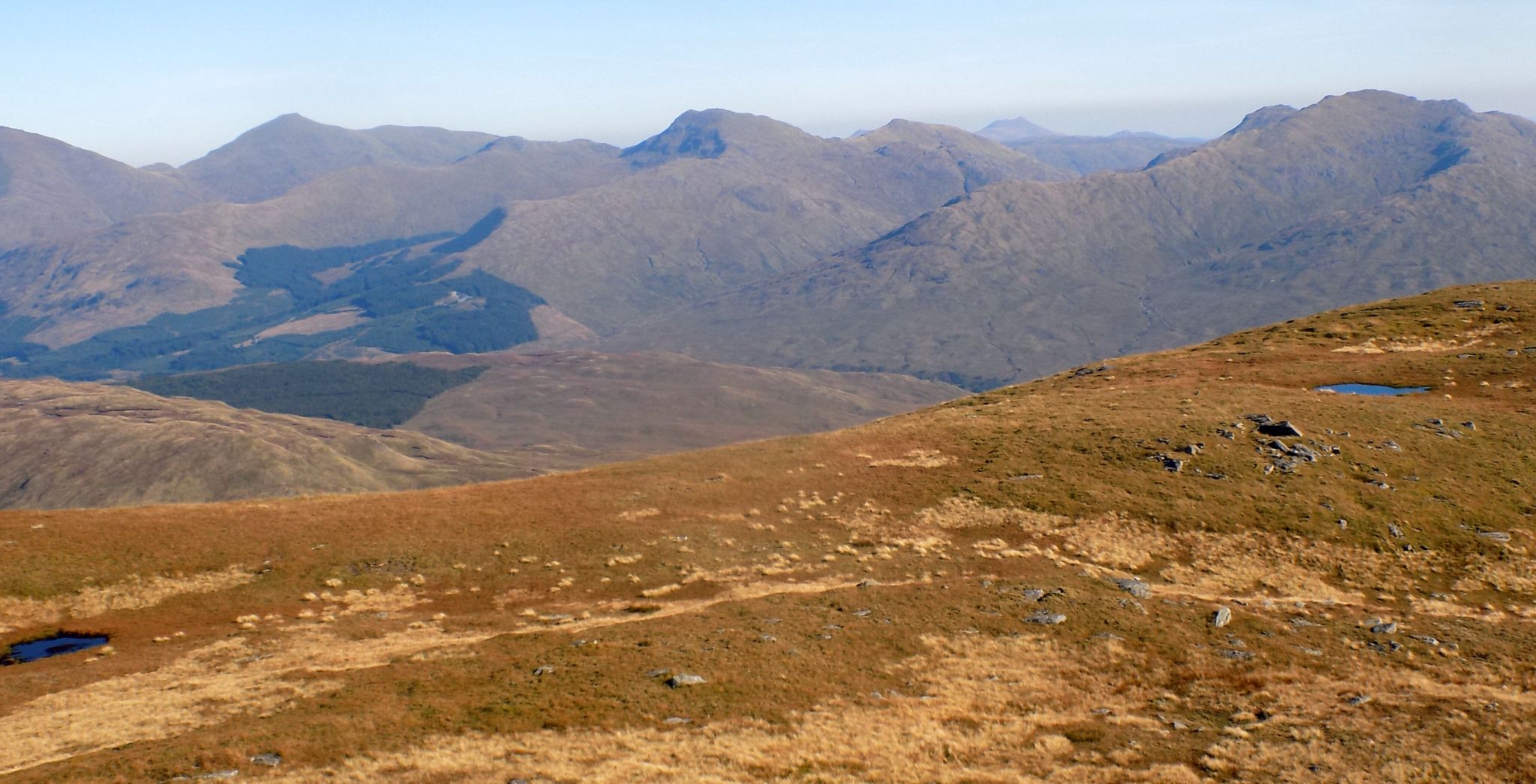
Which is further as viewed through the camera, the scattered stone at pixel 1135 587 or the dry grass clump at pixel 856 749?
the scattered stone at pixel 1135 587

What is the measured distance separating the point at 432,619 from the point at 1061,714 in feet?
108

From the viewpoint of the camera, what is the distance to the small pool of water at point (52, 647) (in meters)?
46.8

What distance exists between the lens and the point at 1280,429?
7638 cm

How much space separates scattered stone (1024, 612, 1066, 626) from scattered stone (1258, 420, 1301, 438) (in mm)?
37105

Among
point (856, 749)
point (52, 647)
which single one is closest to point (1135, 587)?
point (856, 749)

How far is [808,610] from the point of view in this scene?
167 feet

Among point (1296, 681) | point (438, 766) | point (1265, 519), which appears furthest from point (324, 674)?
point (1265, 519)

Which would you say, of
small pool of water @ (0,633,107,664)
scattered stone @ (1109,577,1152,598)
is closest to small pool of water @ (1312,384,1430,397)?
scattered stone @ (1109,577,1152,598)

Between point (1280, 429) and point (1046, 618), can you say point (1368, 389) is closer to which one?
point (1280, 429)

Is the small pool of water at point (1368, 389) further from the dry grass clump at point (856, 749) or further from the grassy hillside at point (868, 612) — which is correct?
the dry grass clump at point (856, 749)

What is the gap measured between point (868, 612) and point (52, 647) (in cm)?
4139

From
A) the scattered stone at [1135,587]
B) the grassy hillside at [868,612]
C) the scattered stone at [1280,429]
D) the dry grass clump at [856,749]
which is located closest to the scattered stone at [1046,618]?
the grassy hillside at [868,612]

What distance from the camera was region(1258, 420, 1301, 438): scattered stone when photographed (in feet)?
248

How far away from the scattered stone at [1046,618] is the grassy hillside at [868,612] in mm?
796
